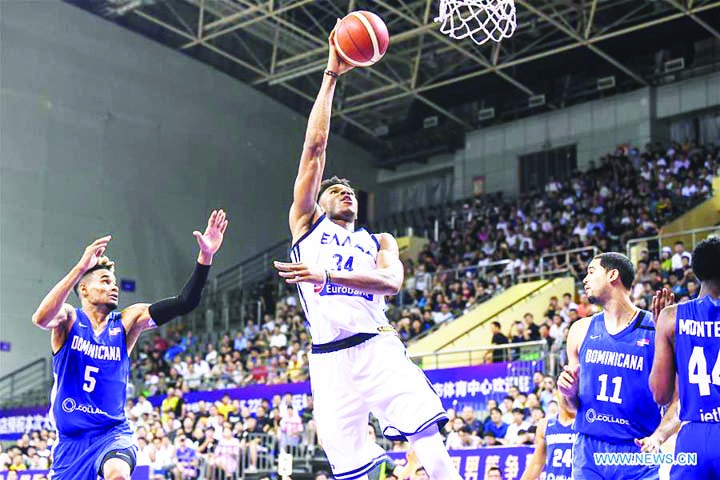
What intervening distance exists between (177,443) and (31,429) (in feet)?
29.8

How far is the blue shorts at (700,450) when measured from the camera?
5.46 meters

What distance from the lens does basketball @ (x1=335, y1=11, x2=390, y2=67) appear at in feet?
24.8

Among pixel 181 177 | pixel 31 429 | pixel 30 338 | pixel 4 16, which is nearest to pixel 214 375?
pixel 31 429

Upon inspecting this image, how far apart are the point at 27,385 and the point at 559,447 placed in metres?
25.5

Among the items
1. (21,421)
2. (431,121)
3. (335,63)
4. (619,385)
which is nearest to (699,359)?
(619,385)

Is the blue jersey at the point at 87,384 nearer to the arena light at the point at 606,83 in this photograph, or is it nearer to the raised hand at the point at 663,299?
the raised hand at the point at 663,299

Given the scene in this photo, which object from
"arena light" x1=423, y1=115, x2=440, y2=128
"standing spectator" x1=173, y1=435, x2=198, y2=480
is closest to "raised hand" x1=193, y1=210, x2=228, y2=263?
"standing spectator" x1=173, y1=435, x2=198, y2=480

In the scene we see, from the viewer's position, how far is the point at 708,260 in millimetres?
5754

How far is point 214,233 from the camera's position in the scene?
25.9ft

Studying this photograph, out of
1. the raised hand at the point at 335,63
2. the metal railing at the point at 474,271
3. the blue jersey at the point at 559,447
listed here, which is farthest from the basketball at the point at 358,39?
the metal railing at the point at 474,271

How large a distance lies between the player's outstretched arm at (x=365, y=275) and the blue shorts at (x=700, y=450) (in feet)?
7.12

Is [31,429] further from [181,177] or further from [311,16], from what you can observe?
[311,16]

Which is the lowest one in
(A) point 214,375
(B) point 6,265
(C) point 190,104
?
(A) point 214,375

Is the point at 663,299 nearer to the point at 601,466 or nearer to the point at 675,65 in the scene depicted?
the point at 601,466
